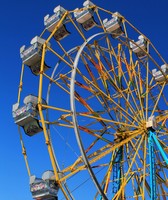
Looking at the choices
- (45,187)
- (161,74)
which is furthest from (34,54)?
(161,74)

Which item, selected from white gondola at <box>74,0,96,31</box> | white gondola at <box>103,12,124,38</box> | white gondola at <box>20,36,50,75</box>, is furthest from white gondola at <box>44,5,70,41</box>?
white gondola at <box>103,12,124,38</box>

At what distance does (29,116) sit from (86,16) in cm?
606

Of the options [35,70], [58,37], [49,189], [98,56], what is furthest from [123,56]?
[49,189]

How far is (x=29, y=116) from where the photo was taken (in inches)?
581

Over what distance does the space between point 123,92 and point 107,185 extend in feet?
13.5

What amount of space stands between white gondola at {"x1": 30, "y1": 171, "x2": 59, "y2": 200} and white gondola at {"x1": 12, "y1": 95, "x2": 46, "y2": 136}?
68.7 inches

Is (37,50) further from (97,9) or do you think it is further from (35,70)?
(97,9)

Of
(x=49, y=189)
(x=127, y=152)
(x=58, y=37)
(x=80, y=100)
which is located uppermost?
(x=58, y=37)

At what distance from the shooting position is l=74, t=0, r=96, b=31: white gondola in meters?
18.5

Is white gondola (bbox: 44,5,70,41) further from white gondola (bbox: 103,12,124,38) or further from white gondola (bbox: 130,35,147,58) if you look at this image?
white gondola (bbox: 130,35,147,58)

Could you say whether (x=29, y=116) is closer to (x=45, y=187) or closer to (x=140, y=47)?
(x=45, y=187)

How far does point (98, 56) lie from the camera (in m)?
18.0

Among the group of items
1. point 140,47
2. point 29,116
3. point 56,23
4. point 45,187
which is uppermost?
point 56,23

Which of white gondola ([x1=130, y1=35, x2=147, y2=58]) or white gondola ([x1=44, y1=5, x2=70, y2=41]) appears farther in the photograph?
white gondola ([x1=130, y1=35, x2=147, y2=58])
